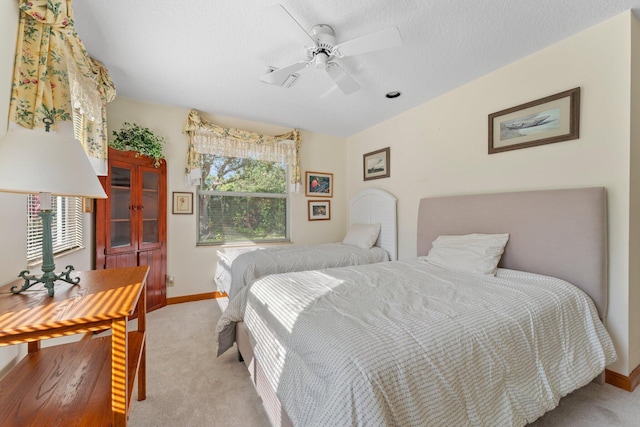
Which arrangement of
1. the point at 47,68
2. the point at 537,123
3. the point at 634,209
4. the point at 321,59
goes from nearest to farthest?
the point at 47,68 → the point at 634,209 → the point at 321,59 → the point at 537,123

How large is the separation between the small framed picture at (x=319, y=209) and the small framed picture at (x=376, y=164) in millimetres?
793

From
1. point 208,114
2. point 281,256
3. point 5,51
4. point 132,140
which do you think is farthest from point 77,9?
point 281,256

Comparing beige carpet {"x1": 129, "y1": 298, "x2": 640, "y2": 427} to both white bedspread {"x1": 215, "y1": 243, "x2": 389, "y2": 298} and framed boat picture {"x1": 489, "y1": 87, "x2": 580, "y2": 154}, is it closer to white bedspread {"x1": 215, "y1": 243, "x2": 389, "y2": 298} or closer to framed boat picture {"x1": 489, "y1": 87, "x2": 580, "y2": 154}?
white bedspread {"x1": 215, "y1": 243, "x2": 389, "y2": 298}

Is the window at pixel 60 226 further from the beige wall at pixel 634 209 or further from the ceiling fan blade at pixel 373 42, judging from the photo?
the beige wall at pixel 634 209

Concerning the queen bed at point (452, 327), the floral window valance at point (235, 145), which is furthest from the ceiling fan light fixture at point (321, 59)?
the floral window valance at point (235, 145)

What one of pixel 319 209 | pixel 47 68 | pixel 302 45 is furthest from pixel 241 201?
pixel 47 68

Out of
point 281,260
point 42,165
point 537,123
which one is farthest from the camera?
point 281,260

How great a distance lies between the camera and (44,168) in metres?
0.93

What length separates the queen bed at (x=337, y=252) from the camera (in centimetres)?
256

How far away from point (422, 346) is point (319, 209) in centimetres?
338

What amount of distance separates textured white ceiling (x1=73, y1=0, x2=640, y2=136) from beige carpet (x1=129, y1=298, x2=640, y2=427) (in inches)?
94.5

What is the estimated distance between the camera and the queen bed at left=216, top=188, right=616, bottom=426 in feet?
2.99

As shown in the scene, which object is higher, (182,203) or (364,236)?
(182,203)

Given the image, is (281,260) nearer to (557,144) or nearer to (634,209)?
(557,144)
